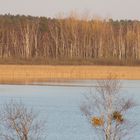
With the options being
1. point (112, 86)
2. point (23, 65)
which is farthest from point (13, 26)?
point (112, 86)

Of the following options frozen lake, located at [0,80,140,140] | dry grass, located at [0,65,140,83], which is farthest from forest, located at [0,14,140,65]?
frozen lake, located at [0,80,140,140]

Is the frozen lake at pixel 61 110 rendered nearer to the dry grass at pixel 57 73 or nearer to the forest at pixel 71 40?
the dry grass at pixel 57 73

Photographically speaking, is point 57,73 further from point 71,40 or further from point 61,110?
point 61,110

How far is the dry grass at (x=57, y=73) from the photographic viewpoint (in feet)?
201

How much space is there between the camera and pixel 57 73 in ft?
208

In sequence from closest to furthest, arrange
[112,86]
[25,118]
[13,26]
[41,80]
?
[25,118] → [112,86] → [41,80] → [13,26]

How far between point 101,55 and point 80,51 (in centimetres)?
361

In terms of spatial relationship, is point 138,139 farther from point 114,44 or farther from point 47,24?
point 47,24

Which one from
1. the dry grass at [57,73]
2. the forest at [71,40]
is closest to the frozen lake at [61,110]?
the dry grass at [57,73]

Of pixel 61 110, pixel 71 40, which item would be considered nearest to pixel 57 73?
pixel 71 40

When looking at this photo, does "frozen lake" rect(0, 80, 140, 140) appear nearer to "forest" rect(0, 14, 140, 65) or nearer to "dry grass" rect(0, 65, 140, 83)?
"dry grass" rect(0, 65, 140, 83)

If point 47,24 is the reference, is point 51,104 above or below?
below

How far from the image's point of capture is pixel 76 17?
299 feet

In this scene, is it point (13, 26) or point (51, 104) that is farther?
point (13, 26)
